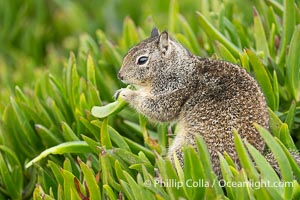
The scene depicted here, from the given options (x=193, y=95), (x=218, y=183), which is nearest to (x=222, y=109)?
(x=193, y=95)

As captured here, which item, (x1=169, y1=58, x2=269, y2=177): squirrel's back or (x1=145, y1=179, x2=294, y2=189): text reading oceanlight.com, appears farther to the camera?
(x1=169, y1=58, x2=269, y2=177): squirrel's back

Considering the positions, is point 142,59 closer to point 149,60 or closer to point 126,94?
point 149,60

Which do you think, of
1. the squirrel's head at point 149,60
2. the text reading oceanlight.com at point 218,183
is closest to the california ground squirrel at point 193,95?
the squirrel's head at point 149,60

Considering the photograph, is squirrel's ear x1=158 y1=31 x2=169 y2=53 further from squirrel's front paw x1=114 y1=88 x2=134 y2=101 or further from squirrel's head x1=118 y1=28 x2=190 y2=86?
squirrel's front paw x1=114 y1=88 x2=134 y2=101

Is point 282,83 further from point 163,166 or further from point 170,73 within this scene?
point 163,166

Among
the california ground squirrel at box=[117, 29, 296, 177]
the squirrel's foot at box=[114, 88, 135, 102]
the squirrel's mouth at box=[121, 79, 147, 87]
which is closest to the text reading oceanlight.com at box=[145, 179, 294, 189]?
the california ground squirrel at box=[117, 29, 296, 177]

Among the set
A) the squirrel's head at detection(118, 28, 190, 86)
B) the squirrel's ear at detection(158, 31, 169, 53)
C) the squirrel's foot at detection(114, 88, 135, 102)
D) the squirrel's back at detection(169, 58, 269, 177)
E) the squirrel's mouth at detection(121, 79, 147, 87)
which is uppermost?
the squirrel's ear at detection(158, 31, 169, 53)

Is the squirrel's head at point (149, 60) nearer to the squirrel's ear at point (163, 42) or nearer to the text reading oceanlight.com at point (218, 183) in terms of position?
the squirrel's ear at point (163, 42)
